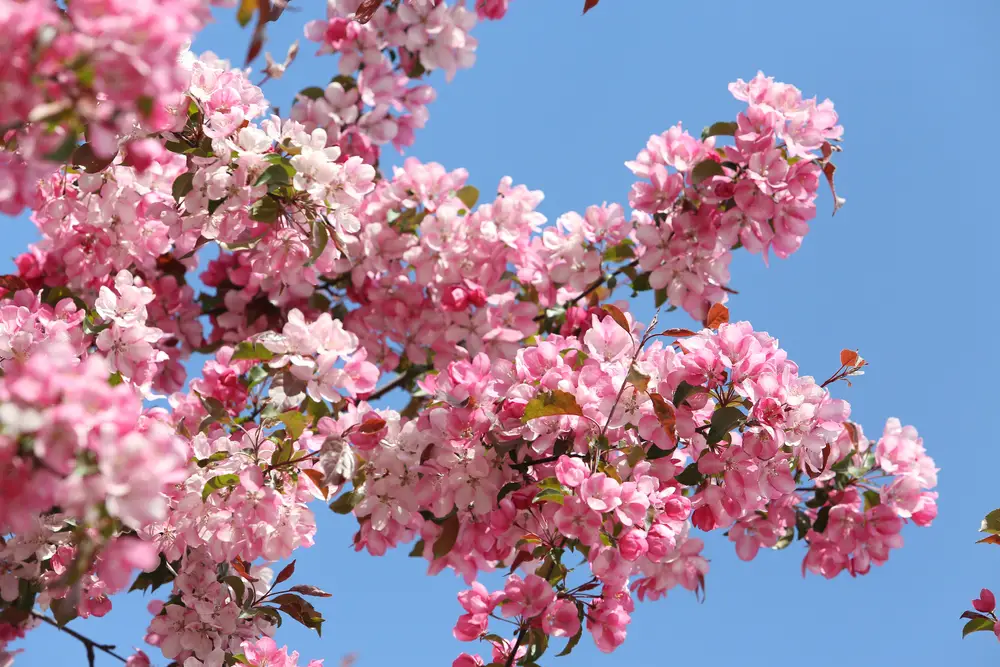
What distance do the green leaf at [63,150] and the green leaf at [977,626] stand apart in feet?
6.94

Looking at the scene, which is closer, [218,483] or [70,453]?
[70,453]

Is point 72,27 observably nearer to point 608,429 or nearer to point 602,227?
point 608,429

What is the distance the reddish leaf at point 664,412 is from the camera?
183cm

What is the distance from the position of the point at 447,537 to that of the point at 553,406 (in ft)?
1.67

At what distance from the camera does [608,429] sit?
1952mm

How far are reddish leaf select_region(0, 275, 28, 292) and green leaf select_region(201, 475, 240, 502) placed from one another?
106cm

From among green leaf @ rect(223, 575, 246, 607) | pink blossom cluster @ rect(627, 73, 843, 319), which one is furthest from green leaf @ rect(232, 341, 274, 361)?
pink blossom cluster @ rect(627, 73, 843, 319)

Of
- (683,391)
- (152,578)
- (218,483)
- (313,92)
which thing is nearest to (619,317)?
(683,391)

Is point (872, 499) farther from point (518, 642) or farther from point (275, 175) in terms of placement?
point (275, 175)

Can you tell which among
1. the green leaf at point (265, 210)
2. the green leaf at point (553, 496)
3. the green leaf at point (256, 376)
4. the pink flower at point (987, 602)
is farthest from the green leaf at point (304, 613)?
the pink flower at point (987, 602)

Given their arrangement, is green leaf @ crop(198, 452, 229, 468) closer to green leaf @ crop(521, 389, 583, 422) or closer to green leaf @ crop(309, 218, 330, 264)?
green leaf @ crop(309, 218, 330, 264)

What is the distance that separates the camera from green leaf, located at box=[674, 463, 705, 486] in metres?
1.96

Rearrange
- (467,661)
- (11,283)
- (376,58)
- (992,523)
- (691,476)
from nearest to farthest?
(691,476) → (992,523) → (467,661) → (11,283) → (376,58)

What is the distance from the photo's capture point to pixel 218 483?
2029mm
